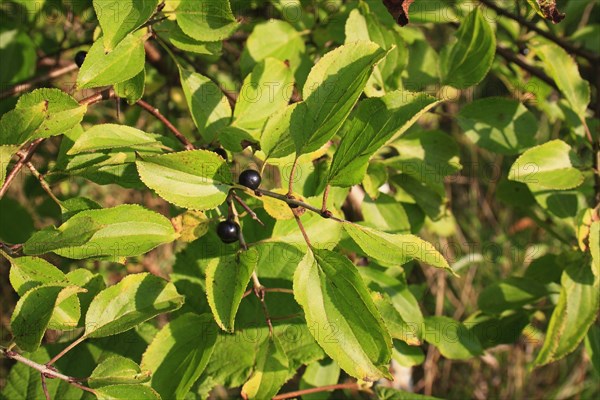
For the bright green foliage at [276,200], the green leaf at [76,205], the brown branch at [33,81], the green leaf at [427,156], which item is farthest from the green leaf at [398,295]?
the brown branch at [33,81]

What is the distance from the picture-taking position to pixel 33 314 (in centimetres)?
92

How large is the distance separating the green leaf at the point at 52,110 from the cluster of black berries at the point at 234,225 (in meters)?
0.28

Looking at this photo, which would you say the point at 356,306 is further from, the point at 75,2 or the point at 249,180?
the point at 75,2

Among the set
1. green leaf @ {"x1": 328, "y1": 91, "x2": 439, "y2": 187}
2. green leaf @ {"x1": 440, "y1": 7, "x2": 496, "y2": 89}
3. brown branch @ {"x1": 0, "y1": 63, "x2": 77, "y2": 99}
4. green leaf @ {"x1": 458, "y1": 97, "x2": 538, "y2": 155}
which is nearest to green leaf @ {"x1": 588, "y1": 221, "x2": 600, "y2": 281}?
green leaf @ {"x1": 458, "y1": 97, "x2": 538, "y2": 155}

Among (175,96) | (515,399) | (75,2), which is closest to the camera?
(75,2)

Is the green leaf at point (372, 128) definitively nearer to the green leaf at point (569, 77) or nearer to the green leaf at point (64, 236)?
the green leaf at point (64, 236)

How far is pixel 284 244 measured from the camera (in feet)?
3.71

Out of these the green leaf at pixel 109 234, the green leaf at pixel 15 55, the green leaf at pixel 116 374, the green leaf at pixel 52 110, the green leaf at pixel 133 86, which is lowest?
the green leaf at pixel 116 374

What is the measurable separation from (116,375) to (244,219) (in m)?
0.39

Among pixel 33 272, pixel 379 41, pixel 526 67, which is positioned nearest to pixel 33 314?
pixel 33 272

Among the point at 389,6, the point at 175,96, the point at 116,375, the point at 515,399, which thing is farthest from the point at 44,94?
the point at 515,399

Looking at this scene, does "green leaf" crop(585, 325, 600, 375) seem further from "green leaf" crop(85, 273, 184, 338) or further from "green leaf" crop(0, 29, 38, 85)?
"green leaf" crop(0, 29, 38, 85)

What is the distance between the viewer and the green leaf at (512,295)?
1.51 metres

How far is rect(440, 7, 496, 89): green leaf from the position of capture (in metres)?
1.25
